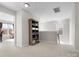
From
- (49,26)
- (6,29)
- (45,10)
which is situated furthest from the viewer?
(45,10)

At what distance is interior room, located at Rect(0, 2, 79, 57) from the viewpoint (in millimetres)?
2637

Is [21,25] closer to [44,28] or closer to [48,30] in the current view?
[44,28]

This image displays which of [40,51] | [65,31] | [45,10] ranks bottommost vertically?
[40,51]

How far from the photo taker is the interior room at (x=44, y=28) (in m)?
2.64

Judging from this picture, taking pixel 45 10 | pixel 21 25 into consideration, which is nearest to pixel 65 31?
pixel 45 10

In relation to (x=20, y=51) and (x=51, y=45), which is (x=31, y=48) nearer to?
(x=20, y=51)

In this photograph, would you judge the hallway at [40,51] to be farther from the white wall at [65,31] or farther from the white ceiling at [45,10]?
the white ceiling at [45,10]

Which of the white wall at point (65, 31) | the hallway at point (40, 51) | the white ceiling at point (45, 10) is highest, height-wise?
the white ceiling at point (45, 10)

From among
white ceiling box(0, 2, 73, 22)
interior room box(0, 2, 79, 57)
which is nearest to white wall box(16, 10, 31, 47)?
interior room box(0, 2, 79, 57)

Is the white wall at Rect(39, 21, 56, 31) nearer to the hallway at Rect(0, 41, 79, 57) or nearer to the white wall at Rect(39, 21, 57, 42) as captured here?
the white wall at Rect(39, 21, 57, 42)

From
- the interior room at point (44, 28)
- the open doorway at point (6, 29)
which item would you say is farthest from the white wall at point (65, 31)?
the open doorway at point (6, 29)

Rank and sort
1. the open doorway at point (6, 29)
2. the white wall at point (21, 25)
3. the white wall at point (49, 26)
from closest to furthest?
the open doorway at point (6, 29), the white wall at point (49, 26), the white wall at point (21, 25)

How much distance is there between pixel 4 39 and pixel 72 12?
203 centimetres

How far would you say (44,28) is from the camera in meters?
2.81
